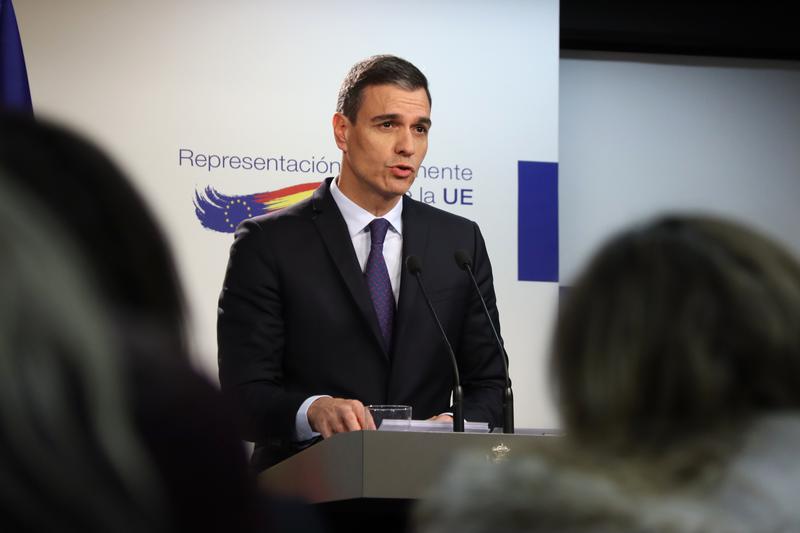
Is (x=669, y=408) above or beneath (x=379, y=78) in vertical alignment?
beneath

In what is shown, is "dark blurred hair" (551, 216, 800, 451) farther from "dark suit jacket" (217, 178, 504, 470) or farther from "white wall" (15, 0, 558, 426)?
"white wall" (15, 0, 558, 426)

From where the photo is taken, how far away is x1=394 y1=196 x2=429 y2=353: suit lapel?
4121mm

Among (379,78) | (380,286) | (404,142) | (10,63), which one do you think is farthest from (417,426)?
(10,63)

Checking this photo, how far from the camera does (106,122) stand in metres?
6.02

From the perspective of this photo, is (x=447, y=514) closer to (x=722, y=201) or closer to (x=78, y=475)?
(x=78, y=475)

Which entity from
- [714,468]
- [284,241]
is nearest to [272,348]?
[284,241]

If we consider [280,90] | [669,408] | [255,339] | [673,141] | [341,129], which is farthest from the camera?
[673,141]

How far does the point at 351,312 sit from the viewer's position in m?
4.11

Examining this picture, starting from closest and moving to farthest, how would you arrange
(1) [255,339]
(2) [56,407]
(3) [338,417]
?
(2) [56,407]
(3) [338,417]
(1) [255,339]

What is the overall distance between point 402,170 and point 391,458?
1.81 metres

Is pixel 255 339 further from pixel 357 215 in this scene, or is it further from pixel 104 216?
pixel 104 216

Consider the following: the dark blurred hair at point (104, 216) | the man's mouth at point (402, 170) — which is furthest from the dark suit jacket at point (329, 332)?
the dark blurred hair at point (104, 216)

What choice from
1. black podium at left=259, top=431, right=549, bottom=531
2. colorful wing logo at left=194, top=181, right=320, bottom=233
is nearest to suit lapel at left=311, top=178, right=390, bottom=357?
black podium at left=259, top=431, right=549, bottom=531

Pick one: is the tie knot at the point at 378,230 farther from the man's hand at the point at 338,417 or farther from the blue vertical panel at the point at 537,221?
the blue vertical panel at the point at 537,221
